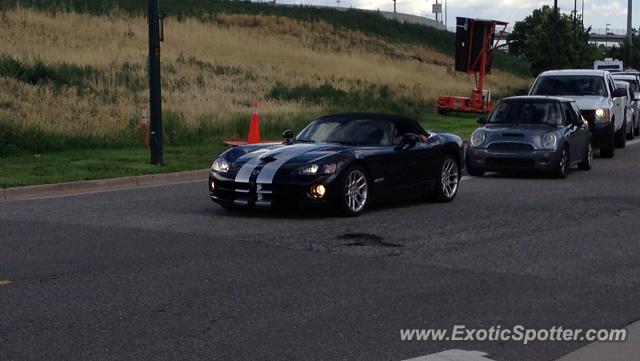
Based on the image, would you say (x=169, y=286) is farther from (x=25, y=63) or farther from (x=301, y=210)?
(x=25, y=63)

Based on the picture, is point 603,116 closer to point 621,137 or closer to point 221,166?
point 621,137

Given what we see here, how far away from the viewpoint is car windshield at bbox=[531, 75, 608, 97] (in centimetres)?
2509

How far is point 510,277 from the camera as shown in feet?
31.6

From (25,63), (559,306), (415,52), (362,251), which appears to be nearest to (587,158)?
(362,251)

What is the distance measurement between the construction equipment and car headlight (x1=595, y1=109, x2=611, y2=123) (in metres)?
16.6

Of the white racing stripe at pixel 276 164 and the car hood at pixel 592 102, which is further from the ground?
the car hood at pixel 592 102

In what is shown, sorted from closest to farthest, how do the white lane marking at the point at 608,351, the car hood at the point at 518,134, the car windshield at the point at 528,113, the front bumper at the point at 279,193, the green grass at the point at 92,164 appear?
1. the white lane marking at the point at 608,351
2. the front bumper at the point at 279,193
3. the green grass at the point at 92,164
4. the car hood at the point at 518,134
5. the car windshield at the point at 528,113

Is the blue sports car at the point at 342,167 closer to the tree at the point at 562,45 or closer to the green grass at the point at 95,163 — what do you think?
the green grass at the point at 95,163

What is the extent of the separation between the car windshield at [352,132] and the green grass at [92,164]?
4.82 m

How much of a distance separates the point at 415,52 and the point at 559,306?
290 feet

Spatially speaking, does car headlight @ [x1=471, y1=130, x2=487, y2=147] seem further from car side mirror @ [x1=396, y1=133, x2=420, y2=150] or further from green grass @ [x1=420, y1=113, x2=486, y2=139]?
green grass @ [x1=420, y1=113, x2=486, y2=139]

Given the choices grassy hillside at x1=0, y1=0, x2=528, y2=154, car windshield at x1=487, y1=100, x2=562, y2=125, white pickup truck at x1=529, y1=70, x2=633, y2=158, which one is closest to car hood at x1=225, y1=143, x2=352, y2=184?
car windshield at x1=487, y1=100, x2=562, y2=125

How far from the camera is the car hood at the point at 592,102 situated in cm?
2436

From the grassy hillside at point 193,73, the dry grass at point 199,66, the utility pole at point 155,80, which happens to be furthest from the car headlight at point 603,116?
the utility pole at point 155,80
